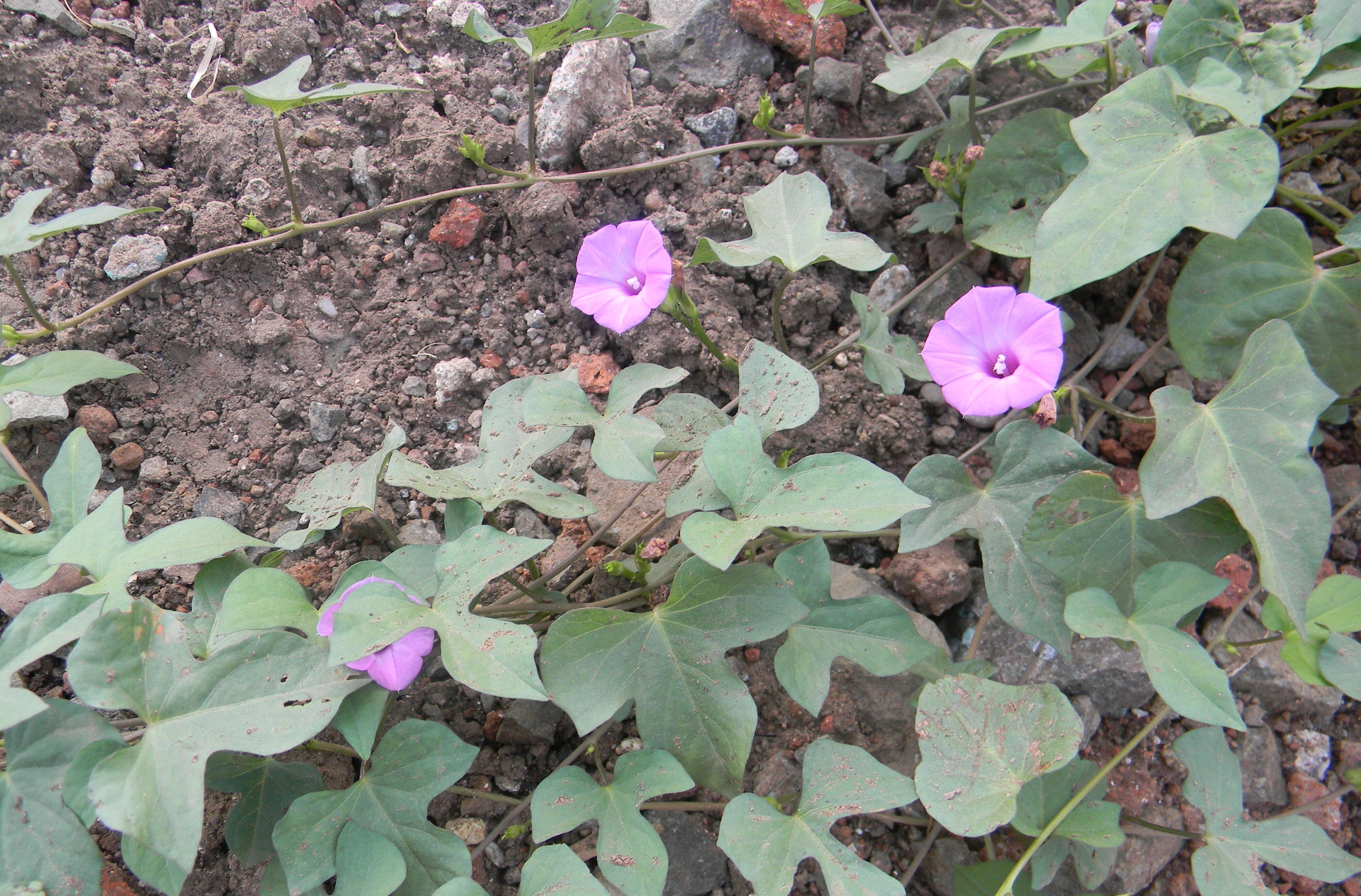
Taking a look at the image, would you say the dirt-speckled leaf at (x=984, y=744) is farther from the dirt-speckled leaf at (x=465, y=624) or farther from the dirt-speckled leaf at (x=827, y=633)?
the dirt-speckled leaf at (x=465, y=624)

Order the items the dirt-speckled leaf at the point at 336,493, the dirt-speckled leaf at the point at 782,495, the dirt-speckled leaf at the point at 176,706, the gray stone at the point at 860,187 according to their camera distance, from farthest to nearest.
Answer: the gray stone at the point at 860,187
the dirt-speckled leaf at the point at 336,493
the dirt-speckled leaf at the point at 782,495
the dirt-speckled leaf at the point at 176,706

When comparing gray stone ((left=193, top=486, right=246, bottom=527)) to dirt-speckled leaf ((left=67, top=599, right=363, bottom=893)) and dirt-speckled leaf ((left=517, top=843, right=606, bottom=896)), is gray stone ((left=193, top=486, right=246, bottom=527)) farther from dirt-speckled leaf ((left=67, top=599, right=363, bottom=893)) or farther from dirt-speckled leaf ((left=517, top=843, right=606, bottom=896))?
dirt-speckled leaf ((left=517, top=843, right=606, bottom=896))

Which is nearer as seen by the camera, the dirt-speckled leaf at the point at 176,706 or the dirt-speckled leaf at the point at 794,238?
the dirt-speckled leaf at the point at 176,706

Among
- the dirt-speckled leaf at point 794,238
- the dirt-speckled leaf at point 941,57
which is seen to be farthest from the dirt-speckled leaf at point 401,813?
the dirt-speckled leaf at point 941,57

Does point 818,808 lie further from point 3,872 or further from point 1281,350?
point 3,872

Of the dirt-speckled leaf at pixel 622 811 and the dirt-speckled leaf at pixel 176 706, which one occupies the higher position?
the dirt-speckled leaf at pixel 176 706

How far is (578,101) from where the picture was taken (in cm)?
238

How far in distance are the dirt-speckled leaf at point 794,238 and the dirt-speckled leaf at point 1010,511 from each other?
1.61 feet

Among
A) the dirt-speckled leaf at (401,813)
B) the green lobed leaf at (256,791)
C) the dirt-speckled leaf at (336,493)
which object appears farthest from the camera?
the dirt-speckled leaf at (336,493)

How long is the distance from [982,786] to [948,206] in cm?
154

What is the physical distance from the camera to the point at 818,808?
1471mm

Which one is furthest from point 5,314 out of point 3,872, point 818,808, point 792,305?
point 818,808

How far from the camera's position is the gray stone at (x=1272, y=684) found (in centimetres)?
195

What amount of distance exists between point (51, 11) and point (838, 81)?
2.37m
